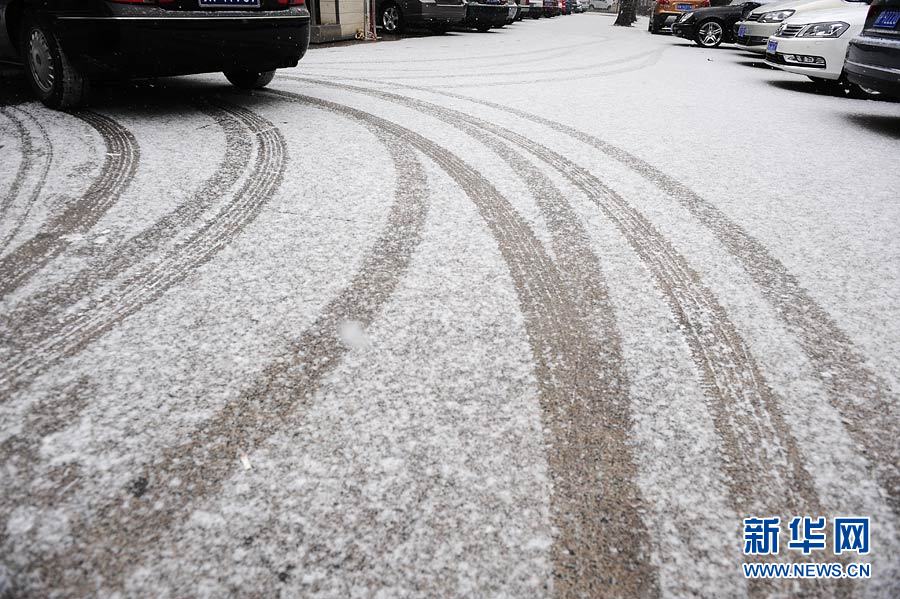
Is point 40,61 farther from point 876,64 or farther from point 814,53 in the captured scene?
point 814,53

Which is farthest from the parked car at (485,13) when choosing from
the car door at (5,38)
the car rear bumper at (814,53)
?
the car door at (5,38)

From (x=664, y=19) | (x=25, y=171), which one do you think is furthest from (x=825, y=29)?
(x=664, y=19)

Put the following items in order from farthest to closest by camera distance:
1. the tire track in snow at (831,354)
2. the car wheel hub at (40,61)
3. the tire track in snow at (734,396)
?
the car wheel hub at (40,61)
the tire track in snow at (831,354)
the tire track in snow at (734,396)

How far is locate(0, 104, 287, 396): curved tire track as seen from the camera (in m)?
1.84

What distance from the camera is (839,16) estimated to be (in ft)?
24.6

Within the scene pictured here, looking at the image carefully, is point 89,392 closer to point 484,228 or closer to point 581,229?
point 484,228

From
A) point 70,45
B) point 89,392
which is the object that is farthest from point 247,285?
point 70,45

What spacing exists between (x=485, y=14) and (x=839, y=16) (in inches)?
385

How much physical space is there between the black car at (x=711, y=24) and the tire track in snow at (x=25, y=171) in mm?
15337

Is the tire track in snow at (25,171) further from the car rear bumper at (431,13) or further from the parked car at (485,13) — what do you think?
the parked car at (485,13)

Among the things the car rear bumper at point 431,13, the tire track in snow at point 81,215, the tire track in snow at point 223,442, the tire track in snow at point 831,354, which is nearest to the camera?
the tire track in snow at point 223,442

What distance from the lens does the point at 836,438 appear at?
65.0 inches

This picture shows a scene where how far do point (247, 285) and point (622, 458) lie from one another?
159 centimetres

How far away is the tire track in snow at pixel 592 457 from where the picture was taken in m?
1.25
